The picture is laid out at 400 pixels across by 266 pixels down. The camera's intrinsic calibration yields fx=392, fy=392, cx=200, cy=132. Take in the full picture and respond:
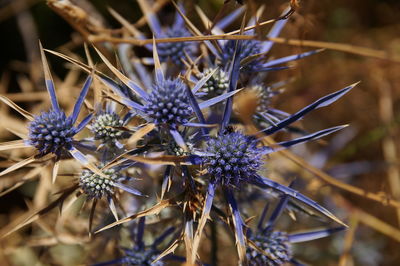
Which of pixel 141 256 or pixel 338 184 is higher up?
pixel 338 184

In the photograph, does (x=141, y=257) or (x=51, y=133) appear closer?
(x=51, y=133)

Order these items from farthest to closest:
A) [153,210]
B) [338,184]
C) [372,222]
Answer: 1. [372,222]
2. [338,184]
3. [153,210]

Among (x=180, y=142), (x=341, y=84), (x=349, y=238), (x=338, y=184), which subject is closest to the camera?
(x=180, y=142)

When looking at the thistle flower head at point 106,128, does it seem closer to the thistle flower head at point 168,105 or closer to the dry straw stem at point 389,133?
the thistle flower head at point 168,105

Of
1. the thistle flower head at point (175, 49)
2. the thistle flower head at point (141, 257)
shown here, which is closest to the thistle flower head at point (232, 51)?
the thistle flower head at point (175, 49)

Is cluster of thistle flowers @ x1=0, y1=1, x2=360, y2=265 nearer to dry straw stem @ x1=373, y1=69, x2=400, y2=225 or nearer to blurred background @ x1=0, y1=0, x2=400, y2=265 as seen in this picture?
blurred background @ x1=0, y1=0, x2=400, y2=265

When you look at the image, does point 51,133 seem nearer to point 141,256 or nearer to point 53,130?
point 53,130

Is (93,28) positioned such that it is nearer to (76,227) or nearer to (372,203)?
(76,227)

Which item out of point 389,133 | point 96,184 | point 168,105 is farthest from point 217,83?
point 389,133

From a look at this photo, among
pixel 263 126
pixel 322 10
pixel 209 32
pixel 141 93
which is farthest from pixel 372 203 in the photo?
pixel 141 93
